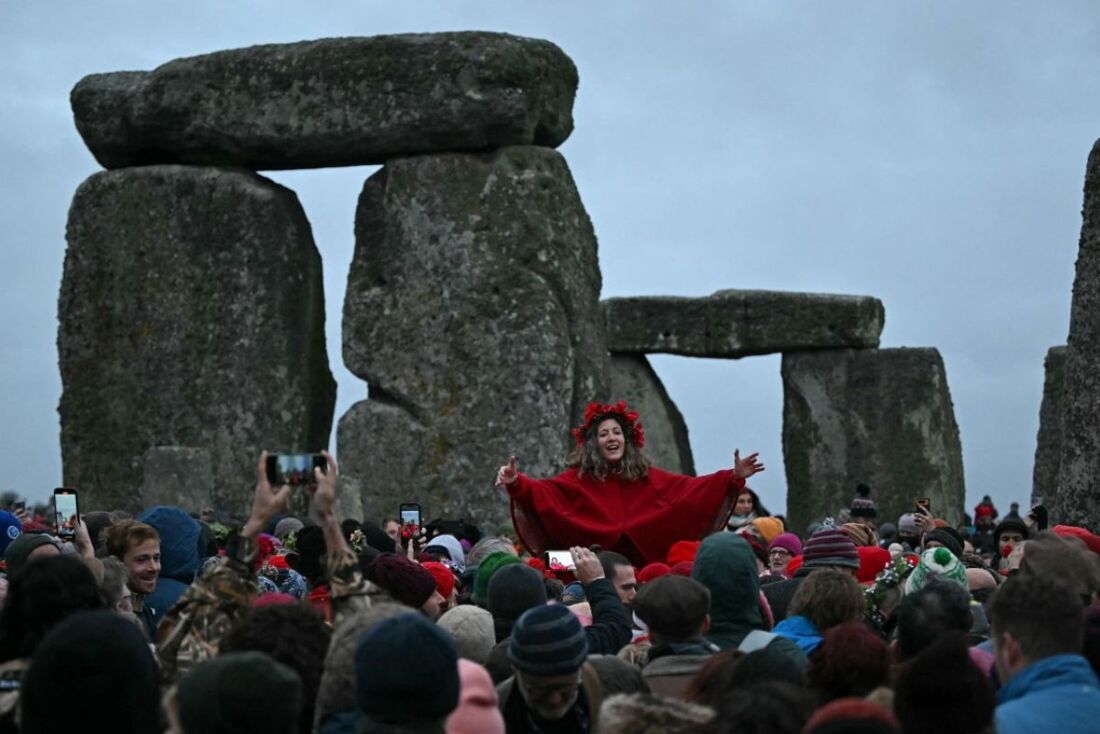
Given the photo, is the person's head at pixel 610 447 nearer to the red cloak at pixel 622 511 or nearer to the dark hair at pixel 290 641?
the red cloak at pixel 622 511

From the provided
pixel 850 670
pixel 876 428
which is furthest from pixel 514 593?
pixel 876 428

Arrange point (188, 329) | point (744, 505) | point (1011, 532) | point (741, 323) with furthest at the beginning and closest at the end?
point (741, 323) < point (188, 329) < point (744, 505) < point (1011, 532)

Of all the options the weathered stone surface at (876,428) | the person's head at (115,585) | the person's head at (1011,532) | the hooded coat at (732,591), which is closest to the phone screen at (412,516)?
the person's head at (1011,532)

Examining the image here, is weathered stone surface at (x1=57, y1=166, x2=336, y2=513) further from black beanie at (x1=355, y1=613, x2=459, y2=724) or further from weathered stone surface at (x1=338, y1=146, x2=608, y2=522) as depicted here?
black beanie at (x1=355, y1=613, x2=459, y2=724)

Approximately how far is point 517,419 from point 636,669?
372 inches

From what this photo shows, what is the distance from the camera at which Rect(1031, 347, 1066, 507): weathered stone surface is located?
17.9 metres

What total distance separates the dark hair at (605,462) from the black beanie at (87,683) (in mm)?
4981

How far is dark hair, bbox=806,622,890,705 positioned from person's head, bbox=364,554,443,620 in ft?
5.07

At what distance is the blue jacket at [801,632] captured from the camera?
5.02 metres

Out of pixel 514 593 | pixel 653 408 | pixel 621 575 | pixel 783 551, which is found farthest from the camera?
pixel 653 408

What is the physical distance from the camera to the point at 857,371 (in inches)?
835

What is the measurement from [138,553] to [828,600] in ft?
7.07

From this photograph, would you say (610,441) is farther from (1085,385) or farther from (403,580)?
(403,580)

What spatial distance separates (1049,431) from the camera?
62.7 ft
